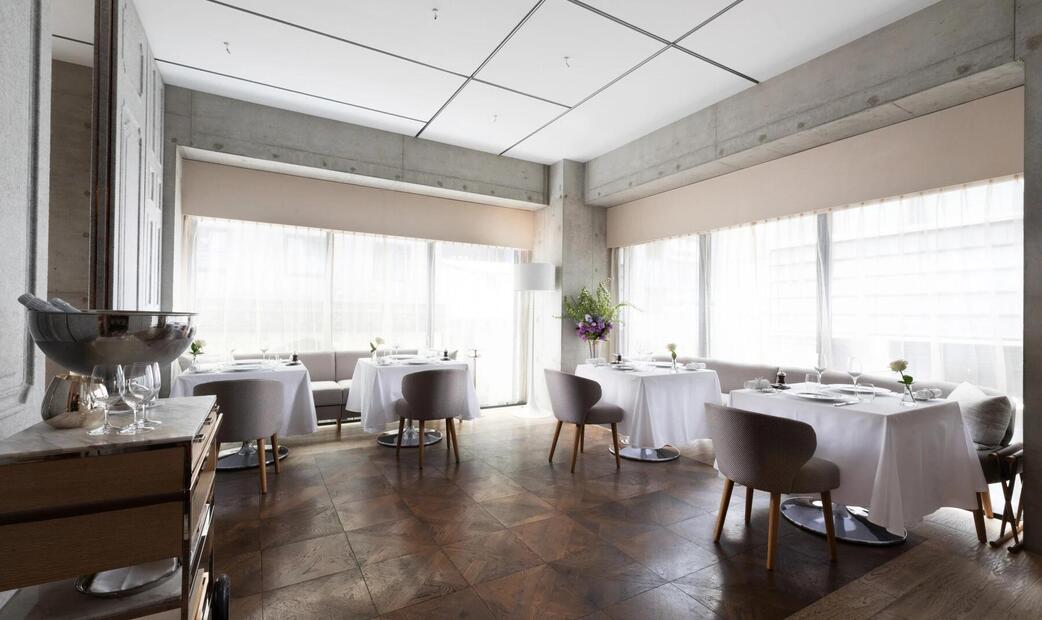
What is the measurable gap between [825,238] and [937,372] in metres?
1.43

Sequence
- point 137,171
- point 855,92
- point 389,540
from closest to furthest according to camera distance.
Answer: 1. point 389,540
2. point 137,171
3. point 855,92

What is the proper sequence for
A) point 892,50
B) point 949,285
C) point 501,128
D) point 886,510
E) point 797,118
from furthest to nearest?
point 501,128 → point 797,118 → point 949,285 → point 892,50 → point 886,510

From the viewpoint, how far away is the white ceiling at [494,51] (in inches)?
129

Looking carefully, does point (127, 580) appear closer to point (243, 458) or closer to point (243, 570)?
point (243, 570)

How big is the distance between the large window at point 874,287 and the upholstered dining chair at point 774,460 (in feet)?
6.15

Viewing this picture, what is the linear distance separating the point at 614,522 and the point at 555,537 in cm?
43

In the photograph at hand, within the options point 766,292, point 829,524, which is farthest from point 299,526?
point 766,292

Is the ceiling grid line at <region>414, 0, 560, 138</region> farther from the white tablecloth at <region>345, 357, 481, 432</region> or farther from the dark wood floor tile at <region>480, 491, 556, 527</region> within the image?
the dark wood floor tile at <region>480, 491, 556, 527</region>

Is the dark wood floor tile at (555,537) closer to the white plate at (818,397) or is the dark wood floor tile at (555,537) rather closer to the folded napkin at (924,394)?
the white plate at (818,397)

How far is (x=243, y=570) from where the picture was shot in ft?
7.86

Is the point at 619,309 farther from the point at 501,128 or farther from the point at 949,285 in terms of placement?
the point at 949,285

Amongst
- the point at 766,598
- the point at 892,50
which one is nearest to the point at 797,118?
the point at 892,50

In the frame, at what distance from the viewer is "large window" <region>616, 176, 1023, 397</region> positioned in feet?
11.1

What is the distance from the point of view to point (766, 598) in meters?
2.19
